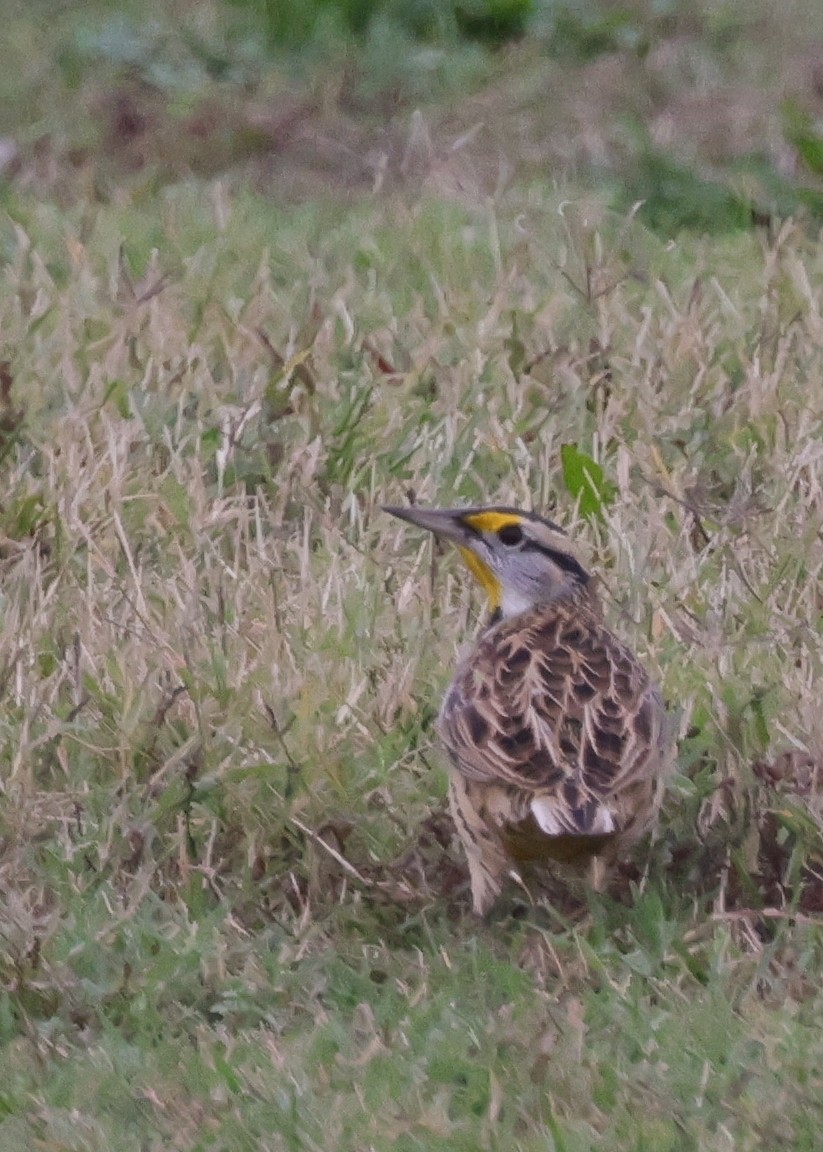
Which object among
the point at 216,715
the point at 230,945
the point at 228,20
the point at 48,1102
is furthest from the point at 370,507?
the point at 228,20

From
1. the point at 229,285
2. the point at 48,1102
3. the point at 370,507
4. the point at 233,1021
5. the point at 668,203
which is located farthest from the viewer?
the point at 668,203

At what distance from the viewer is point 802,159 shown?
1007 centimetres

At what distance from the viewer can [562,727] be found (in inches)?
212

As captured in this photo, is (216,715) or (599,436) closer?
(216,715)

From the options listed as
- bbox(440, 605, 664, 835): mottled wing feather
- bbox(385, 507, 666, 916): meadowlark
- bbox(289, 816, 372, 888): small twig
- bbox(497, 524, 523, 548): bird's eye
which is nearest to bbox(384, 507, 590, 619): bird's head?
bbox(497, 524, 523, 548): bird's eye

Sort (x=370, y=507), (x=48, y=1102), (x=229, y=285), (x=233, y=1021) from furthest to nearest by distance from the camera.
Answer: (x=229, y=285) < (x=370, y=507) < (x=233, y=1021) < (x=48, y=1102)

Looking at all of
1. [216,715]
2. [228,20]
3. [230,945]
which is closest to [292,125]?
[228,20]

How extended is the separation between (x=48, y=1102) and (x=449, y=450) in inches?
125

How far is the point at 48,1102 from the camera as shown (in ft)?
15.2

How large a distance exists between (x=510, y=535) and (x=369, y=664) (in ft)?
1.48

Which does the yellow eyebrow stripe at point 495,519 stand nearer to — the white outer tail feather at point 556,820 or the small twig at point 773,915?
the white outer tail feather at point 556,820

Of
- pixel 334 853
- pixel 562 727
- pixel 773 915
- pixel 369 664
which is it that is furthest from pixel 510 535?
pixel 773 915

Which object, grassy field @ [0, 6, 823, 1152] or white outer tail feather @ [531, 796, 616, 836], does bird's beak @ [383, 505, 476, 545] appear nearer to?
grassy field @ [0, 6, 823, 1152]

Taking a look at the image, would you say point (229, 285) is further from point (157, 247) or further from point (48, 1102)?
point (48, 1102)
